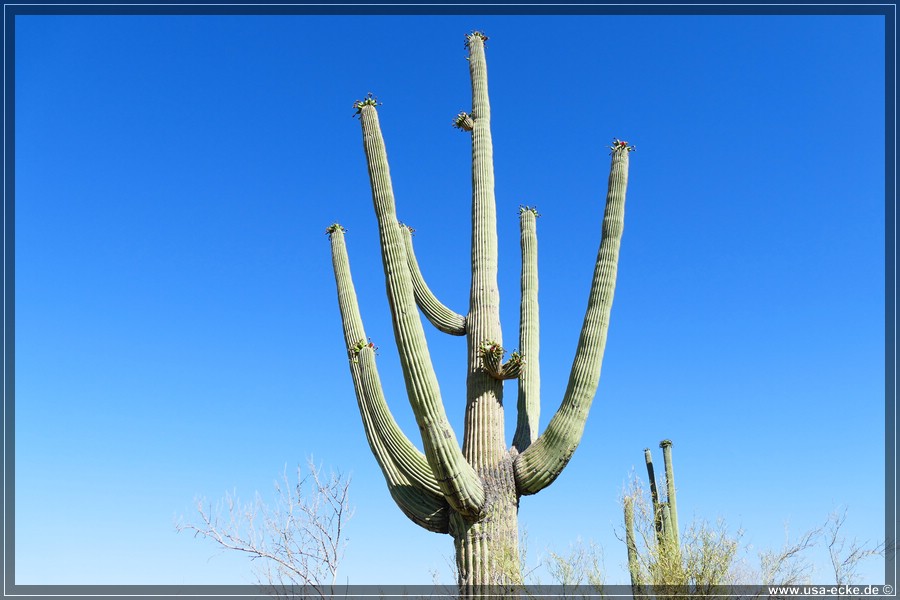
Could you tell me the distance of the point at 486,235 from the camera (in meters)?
9.56

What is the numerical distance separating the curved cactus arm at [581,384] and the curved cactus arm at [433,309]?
162 cm

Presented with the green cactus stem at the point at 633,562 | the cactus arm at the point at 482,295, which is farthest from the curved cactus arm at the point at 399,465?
the green cactus stem at the point at 633,562

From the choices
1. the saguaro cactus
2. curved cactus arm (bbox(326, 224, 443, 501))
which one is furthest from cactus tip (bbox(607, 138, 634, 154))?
curved cactus arm (bbox(326, 224, 443, 501))

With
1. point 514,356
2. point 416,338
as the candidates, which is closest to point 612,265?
point 514,356

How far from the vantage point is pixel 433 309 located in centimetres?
995

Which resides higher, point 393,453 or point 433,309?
point 433,309

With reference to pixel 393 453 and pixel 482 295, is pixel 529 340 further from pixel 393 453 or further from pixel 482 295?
pixel 393 453

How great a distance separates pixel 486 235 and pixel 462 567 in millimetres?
3591

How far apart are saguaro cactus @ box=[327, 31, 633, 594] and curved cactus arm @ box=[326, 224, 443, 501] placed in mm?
12

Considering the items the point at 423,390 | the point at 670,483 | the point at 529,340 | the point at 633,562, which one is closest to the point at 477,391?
the point at 423,390

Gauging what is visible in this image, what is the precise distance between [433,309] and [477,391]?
1.35 m

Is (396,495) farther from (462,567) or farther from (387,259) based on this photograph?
(387,259)

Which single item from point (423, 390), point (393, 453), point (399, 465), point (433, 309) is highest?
point (433, 309)

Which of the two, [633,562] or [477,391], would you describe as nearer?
[477,391]
